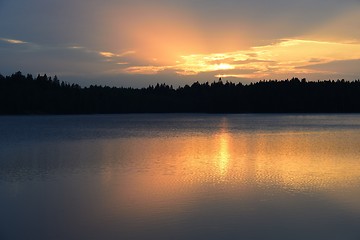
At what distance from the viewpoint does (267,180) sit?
18.2m

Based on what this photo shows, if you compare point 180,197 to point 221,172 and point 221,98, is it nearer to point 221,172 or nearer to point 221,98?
point 221,172

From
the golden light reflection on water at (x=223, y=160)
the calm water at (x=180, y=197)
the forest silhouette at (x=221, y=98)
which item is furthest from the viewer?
the forest silhouette at (x=221, y=98)

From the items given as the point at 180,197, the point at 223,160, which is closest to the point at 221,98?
the point at 223,160

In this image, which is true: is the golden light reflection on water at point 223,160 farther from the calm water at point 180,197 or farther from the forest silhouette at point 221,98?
the forest silhouette at point 221,98

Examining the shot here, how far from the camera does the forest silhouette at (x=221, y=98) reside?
128500 millimetres

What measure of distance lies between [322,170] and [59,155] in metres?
15.5

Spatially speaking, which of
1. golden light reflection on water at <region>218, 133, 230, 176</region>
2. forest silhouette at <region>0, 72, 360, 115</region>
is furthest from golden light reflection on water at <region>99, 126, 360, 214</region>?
forest silhouette at <region>0, 72, 360, 115</region>

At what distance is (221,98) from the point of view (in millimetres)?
154875

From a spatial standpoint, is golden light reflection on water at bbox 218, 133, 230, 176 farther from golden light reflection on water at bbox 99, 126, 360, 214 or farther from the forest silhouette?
the forest silhouette

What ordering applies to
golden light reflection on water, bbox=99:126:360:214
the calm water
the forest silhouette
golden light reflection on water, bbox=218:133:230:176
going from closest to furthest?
the calm water, golden light reflection on water, bbox=99:126:360:214, golden light reflection on water, bbox=218:133:230:176, the forest silhouette

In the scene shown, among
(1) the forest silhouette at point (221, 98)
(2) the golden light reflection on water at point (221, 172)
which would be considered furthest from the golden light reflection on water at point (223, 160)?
(1) the forest silhouette at point (221, 98)

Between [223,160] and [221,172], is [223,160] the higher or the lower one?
the lower one

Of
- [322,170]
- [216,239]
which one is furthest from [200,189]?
[322,170]

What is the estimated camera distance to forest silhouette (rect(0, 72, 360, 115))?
128 m
